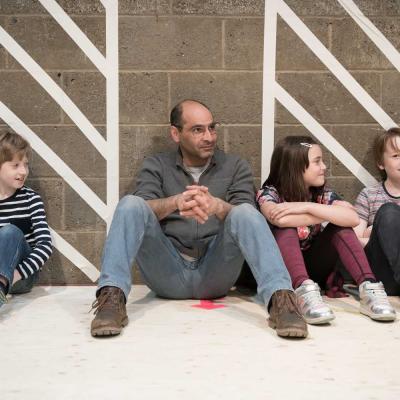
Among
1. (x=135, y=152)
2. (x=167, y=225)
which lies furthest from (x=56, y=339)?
(x=135, y=152)

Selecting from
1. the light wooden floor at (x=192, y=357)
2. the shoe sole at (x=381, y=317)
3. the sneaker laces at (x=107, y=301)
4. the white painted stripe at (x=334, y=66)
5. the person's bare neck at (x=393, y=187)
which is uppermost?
the white painted stripe at (x=334, y=66)

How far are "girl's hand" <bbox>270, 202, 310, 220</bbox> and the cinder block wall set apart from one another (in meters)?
0.64

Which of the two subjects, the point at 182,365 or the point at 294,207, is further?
the point at 294,207

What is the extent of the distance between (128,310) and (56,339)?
20.3 inches

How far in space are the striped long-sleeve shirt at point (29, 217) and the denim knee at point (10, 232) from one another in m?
0.15

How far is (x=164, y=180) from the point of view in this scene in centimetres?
338

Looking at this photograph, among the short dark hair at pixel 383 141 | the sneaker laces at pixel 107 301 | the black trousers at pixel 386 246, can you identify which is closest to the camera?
the sneaker laces at pixel 107 301

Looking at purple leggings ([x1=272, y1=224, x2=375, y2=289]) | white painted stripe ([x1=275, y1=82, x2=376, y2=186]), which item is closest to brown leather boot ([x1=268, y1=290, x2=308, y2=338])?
purple leggings ([x1=272, y1=224, x2=375, y2=289])

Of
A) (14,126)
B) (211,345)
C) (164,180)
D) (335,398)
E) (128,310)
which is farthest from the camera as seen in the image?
(14,126)

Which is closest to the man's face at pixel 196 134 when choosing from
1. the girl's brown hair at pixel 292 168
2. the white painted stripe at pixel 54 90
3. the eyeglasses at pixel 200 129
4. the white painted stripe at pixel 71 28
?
the eyeglasses at pixel 200 129

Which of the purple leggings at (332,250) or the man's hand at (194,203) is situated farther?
the purple leggings at (332,250)

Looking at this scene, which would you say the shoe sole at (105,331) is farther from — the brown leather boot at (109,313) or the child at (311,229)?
the child at (311,229)

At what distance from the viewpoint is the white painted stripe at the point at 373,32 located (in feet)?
12.2

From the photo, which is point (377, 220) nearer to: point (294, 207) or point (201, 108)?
point (294, 207)
